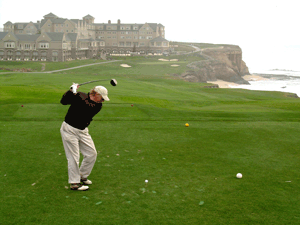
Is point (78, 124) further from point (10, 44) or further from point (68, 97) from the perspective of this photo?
point (10, 44)

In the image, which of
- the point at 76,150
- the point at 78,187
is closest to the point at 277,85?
the point at 76,150

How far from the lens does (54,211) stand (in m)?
8.38

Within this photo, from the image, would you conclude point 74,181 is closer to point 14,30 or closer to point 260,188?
point 260,188

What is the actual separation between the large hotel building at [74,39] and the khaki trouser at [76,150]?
105m

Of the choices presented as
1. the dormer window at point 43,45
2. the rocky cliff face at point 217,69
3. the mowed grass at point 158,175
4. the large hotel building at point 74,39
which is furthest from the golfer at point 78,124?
the dormer window at point 43,45

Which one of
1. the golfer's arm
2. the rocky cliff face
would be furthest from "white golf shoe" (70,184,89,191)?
the rocky cliff face

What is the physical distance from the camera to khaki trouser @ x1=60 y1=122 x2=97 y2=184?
10.1 metres

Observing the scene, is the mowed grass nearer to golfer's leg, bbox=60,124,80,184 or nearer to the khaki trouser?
the khaki trouser

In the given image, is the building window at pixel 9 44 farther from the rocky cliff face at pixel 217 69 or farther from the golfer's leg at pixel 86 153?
the golfer's leg at pixel 86 153

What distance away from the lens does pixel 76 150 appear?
1034 cm

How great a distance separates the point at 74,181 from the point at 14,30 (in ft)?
476

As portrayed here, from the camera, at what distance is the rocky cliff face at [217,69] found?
100638 millimetres

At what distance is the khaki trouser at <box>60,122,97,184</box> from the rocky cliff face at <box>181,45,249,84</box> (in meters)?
84.0

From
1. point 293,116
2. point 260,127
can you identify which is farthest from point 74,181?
point 293,116
